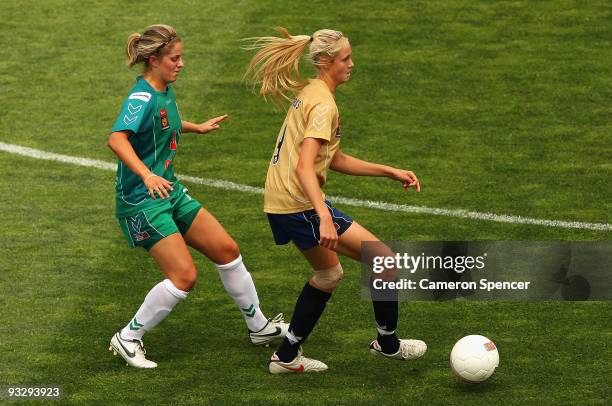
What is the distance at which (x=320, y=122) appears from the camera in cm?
876

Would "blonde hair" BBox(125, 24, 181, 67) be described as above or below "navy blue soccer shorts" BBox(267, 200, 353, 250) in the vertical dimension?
above

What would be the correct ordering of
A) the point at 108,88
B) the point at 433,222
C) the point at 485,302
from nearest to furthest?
the point at 485,302 → the point at 433,222 → the point at 108,88

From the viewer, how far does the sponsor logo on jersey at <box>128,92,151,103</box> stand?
9.26 metres

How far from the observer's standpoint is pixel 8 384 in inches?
356

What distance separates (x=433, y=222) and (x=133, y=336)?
12.8 ft

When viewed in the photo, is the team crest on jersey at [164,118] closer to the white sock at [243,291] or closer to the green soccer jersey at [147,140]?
the green soccer jersey at [147,140]

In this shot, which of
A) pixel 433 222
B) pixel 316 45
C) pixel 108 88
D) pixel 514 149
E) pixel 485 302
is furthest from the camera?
pixel 108 88

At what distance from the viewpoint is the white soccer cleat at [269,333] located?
9.88 meters

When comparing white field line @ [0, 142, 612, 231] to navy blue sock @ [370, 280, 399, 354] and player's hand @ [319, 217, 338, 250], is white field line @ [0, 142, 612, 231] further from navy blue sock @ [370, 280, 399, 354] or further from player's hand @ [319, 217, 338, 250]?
player's hand @ [319, 217, 338, 250]

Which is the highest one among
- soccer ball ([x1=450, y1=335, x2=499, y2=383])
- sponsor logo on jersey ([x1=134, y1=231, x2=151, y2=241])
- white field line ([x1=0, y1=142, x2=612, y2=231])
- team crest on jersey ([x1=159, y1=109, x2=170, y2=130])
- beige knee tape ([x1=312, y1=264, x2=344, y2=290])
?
team crest on jersey ([x1=159, y1=109, x2=170, y2=130])

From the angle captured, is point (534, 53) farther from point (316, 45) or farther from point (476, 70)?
point (316, 45)

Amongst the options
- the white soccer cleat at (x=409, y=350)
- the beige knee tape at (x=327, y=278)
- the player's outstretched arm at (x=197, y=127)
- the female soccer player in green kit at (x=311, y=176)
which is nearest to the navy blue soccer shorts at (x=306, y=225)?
the female soccer player in green kit at (x=311, y=176)

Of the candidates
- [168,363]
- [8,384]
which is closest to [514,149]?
[168,363]

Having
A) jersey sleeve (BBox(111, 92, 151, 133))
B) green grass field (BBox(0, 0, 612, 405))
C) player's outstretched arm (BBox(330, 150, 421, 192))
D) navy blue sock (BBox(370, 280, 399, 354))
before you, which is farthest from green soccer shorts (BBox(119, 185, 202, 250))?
navy blue sock (BBox(370, 280, 399, 354))
